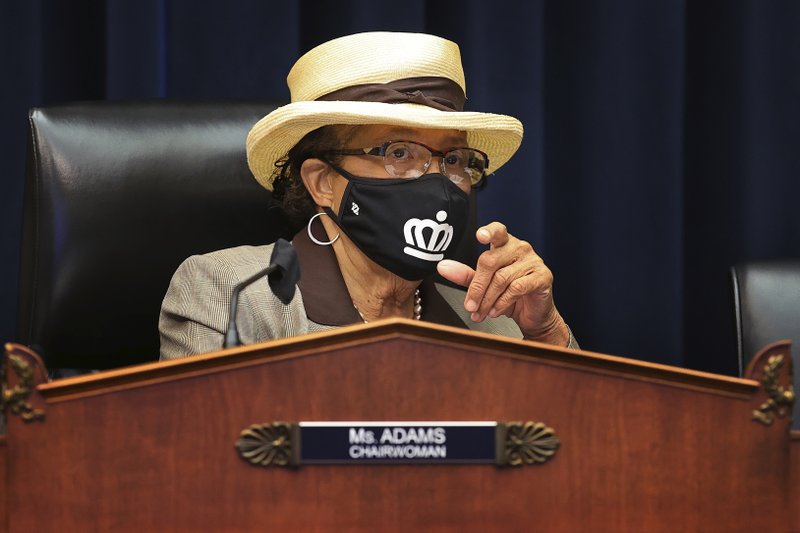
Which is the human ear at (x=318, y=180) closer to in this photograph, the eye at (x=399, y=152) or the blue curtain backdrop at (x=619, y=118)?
the eye at (x=399, y=152)

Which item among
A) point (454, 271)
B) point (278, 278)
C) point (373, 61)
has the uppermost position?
point (373, 61)

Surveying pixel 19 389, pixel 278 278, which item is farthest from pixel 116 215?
pixel 19 389

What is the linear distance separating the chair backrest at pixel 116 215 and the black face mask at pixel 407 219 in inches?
8.6

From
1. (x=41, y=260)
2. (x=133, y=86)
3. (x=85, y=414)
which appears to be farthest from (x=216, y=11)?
(x=85, y=414)

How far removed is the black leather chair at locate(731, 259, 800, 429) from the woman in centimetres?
25

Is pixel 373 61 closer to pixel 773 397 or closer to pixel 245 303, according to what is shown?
pixel 245 303

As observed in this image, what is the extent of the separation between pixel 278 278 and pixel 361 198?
55cm

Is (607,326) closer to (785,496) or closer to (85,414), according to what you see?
(785,496)

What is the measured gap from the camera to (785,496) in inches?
31.7


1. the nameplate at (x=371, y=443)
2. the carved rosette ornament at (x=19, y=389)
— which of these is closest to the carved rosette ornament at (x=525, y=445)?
the nameplate at (x=371, y=443)

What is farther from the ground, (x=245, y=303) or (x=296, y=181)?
(x=296, y=181)

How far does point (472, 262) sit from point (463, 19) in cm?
56

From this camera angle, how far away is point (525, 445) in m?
0.77

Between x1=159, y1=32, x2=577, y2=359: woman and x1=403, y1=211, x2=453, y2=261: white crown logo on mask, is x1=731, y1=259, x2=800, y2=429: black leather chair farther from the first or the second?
x1=403, y1=211, x2=453, y2=261: white crown logo on mask
